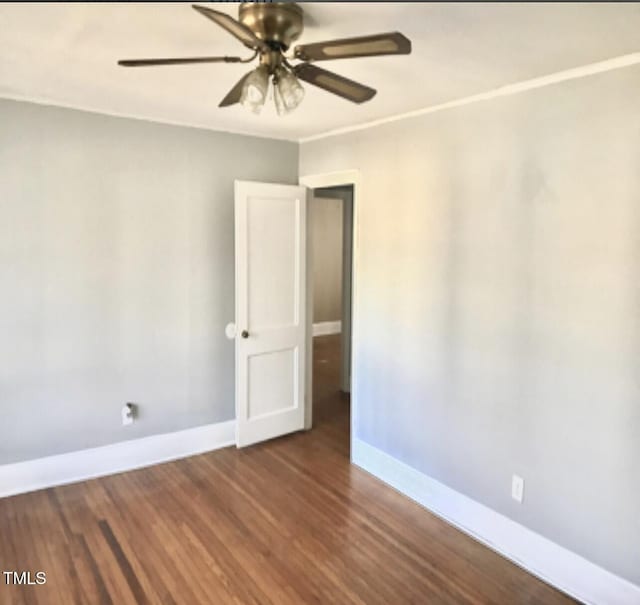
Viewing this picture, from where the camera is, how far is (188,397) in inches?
159

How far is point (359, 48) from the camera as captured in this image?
1.65m

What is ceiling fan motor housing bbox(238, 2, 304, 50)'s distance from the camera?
1719 millimetres

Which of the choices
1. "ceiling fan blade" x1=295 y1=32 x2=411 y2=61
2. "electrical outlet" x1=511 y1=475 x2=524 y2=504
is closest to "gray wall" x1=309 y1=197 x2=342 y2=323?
"electrical outlet" x1=511 y1=475 x2=524 y2=504

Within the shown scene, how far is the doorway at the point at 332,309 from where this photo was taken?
4.95 metres

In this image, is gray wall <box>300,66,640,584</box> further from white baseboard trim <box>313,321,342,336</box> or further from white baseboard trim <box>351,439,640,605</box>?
white baseboard trim <box>313,321,342,336</box>

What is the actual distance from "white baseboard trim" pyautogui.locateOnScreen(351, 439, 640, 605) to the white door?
960 mm

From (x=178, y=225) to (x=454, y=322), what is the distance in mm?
2089

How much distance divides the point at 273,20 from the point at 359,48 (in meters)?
0.33

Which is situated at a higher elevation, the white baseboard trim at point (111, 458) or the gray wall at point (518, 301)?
the gray wall at point (518, 301)

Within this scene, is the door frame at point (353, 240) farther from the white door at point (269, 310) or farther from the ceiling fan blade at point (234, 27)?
the ceiling fan blade at point (234, 27)

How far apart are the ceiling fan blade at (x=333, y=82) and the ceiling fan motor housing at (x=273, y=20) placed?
11 centimetres

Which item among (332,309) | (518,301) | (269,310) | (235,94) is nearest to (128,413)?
(269,310)

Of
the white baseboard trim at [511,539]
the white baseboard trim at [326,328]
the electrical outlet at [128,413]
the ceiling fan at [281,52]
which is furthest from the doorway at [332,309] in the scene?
the ceiling fan at [281,52]

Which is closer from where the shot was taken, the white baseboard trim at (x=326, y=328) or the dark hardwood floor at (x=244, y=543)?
the dark hardwood floor at (x=244, y=543)
